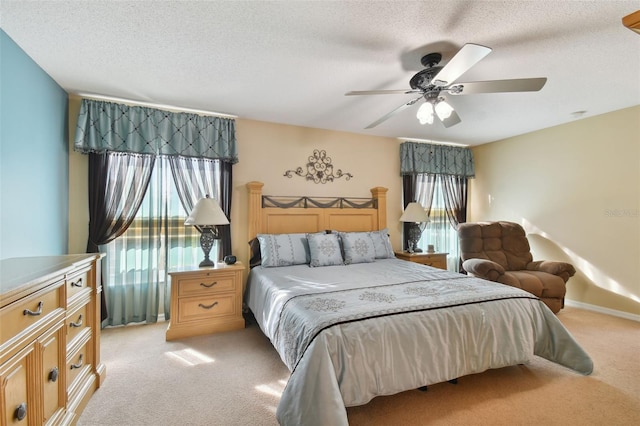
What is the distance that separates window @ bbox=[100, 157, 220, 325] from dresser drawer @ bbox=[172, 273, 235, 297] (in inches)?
20.1

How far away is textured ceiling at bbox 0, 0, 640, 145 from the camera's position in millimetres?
1682

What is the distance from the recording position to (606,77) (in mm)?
2512

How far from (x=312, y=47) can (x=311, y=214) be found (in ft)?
7.23

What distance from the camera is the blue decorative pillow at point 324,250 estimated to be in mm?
3156

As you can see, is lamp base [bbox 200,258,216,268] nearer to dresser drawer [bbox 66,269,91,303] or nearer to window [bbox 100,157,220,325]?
window [bbox 100,157,220,325]

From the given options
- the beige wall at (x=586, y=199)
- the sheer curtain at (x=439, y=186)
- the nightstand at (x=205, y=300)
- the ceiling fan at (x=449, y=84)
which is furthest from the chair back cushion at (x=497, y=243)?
the nightstand at (x=205, y=300)

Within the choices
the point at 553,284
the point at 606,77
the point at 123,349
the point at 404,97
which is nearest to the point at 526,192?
the point at 553,284

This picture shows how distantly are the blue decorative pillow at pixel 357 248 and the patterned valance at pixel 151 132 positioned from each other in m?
1.75

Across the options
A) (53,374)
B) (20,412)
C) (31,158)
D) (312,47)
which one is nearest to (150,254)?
(31,158)

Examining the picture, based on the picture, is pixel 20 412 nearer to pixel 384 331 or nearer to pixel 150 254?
pixel 384 331

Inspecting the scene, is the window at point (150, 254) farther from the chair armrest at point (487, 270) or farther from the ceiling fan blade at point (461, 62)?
the chair armrest at point (487, 270)

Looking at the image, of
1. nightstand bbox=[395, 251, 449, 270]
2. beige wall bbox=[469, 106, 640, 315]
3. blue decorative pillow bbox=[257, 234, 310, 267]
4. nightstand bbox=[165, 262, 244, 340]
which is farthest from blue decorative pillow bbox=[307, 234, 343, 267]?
beige wall bbox=[469, 106, 640, 315]

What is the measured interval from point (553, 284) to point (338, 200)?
283cm

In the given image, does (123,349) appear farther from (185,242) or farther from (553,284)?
(553,284)
